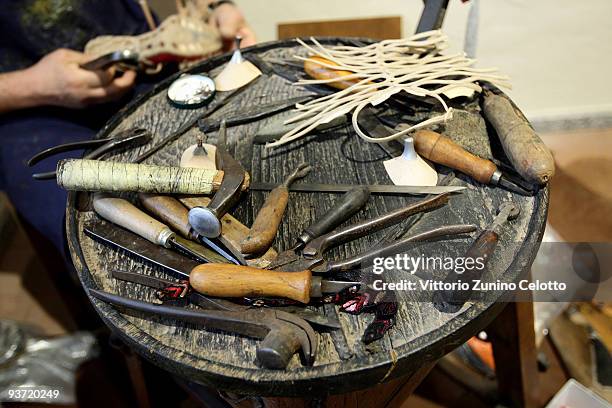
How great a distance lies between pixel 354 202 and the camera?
891 mm

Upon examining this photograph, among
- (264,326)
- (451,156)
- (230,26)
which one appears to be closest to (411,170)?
(451,156)

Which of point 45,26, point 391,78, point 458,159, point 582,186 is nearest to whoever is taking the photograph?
point 458,159

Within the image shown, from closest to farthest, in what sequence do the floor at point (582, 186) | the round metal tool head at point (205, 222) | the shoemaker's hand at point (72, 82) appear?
the round metal tool head at point (205, 222) < the shoemaker's hand at point (72, 82) < the floor at point (582, 186)

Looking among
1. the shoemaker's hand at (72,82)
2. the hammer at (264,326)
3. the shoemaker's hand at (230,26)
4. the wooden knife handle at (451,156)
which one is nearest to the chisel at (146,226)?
the hammer at (264,326)

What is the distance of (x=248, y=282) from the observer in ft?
2.47

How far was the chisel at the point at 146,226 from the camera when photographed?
2.75 feet

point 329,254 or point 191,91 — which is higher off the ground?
point 191,91

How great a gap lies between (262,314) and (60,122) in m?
0.94

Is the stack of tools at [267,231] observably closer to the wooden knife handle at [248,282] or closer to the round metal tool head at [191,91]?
the wooden knife handle at [248,282]

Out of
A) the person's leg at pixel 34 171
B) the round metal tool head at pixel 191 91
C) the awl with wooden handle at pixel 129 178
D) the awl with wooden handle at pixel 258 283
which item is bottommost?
the person's leg at pixel 34 171

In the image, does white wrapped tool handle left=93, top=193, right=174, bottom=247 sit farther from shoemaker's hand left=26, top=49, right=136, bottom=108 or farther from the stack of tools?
shoemaker's hand left=26, top=49, right=136, bottom=108

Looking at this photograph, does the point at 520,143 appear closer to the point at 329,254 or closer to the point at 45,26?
the point at 329,254

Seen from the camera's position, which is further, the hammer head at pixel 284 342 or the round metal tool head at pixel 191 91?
the round metal tool head at pixel 191 91

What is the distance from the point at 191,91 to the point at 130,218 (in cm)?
41
